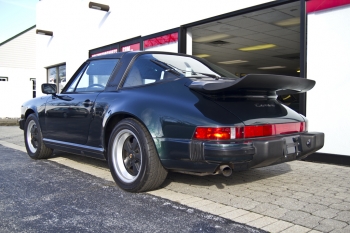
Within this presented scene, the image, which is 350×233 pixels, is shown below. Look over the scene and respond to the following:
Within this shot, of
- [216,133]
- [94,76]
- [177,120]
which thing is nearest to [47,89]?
[94,76]

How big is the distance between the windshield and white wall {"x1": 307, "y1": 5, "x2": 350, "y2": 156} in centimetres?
199

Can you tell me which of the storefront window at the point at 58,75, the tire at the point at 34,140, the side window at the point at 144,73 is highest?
the storefront window at the point at 58,75

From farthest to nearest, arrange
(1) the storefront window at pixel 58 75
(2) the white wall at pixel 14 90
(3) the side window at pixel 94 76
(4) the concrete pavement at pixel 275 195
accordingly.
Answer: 1. (2) the white wall at pixel 14 90
2. (1) the storefront window at pixel 58 75
3. (3) the side window at pixel 94 76
4. (4) the concrete pavement at pixel 275 195

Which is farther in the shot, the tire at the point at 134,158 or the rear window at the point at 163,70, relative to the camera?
the rear window at the point at 163,70

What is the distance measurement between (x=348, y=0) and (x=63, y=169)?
4700 millimetres

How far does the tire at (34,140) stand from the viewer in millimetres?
5301

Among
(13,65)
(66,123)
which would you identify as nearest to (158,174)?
(66,123)

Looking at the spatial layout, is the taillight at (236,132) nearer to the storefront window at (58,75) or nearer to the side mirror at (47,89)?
the side mirror at (47,89)

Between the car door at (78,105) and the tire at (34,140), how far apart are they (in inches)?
15.2

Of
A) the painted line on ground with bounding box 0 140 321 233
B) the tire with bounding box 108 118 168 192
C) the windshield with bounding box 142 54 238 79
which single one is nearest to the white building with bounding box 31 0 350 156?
the windshield with bounding box 142 54 238 79

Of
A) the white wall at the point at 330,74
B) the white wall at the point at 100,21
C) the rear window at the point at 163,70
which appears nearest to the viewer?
the rear window at the point at 163,70

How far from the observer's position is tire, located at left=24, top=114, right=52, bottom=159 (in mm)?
5301

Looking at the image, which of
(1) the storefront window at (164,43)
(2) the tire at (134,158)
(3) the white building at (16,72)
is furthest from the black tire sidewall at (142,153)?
(3) the white building at (16,72)

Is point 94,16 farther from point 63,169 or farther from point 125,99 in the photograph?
point 125,99
